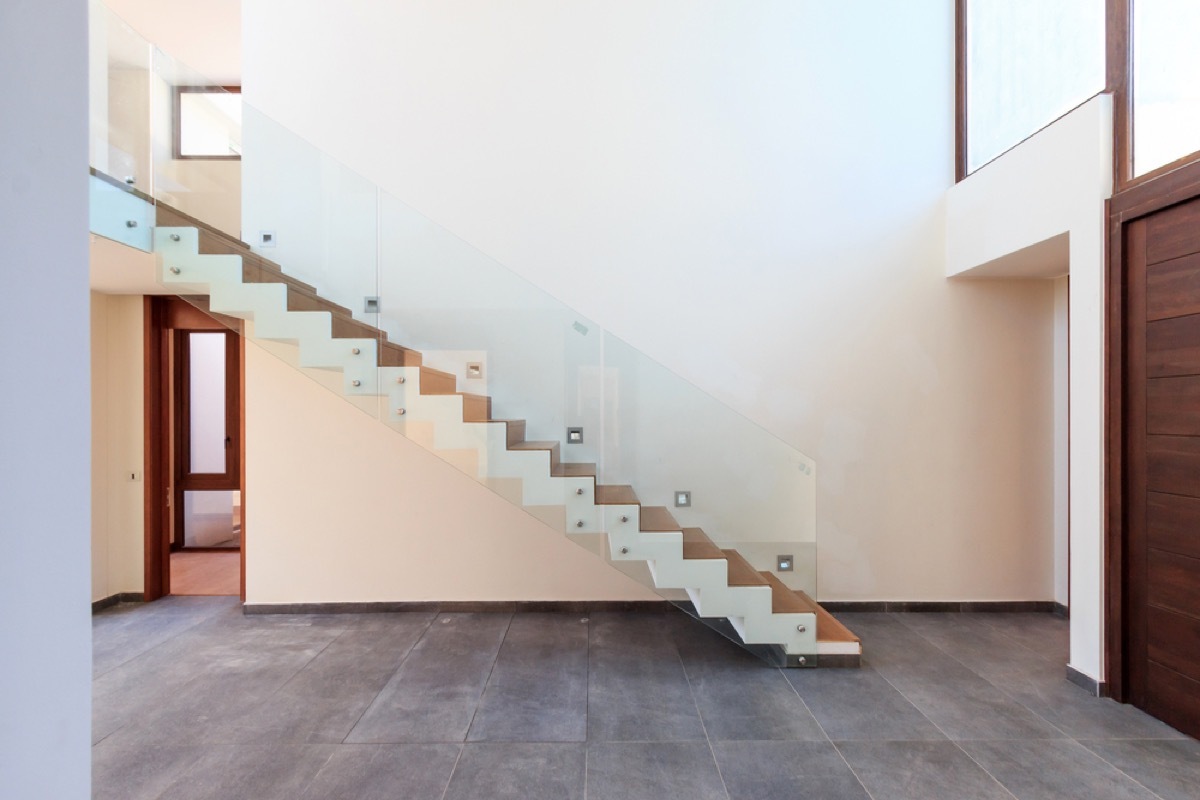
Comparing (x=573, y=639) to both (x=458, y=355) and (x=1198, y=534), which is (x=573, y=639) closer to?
(x=458, y=355)

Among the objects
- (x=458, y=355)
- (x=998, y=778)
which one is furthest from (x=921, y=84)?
(x=998, y=778)

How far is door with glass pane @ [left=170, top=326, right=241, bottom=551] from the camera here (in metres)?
7.02

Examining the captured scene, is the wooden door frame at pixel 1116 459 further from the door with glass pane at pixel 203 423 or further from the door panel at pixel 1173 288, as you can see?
the door with glass pane at pixel 203 423

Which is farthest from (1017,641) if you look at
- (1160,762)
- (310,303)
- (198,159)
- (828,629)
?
(198,159)

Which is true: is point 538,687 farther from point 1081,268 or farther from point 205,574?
point 205,574

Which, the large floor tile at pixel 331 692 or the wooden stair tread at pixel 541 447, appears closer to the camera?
the large floor tile at pixel 331 692

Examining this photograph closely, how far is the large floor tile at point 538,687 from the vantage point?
3.38m

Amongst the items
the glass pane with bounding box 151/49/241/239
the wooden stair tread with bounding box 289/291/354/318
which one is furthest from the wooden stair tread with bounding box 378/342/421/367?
the glass pane with bounding box 151/49/241/239

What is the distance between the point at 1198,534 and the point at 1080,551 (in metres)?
0.70

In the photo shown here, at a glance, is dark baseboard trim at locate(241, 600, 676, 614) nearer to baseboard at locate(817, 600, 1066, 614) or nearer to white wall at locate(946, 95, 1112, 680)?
baseboard at locate(817, 600, 1066, 614)

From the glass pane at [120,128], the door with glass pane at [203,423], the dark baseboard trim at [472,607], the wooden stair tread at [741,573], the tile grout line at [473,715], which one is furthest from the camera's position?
the door with glass pane at [203,423]

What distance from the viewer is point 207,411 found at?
290 inches

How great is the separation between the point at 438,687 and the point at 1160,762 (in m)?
3.62

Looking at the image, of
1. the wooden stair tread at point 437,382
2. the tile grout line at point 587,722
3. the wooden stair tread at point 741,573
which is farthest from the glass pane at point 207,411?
the wooden stair tread at point 741,573
